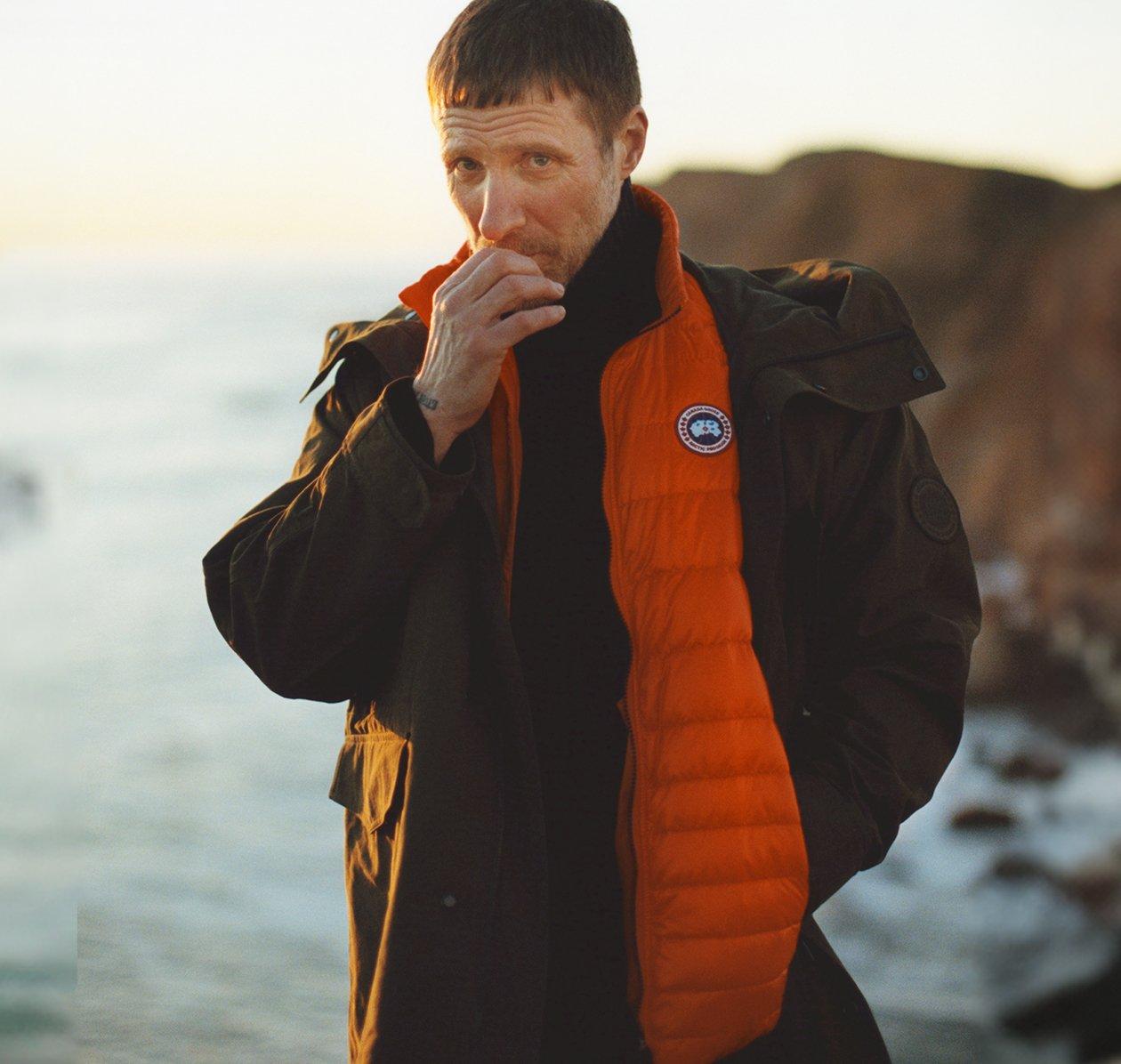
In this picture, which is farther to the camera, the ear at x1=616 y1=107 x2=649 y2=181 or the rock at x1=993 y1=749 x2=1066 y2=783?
the rock at x1=993 y1=749 x2=1066 y2=783

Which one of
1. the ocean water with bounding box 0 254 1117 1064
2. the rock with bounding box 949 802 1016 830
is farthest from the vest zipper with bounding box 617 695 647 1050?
the rock with bounding box 949 802 1016 830

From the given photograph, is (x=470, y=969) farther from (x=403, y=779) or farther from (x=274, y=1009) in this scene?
(x=274, y=1009)

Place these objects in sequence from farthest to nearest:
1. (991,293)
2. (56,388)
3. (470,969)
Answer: (56,388) < (991,293) < (470,969)

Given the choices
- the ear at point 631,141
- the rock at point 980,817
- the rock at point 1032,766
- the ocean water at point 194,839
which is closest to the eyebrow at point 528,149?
the ear at point 631,141

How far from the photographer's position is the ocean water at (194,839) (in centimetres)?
445

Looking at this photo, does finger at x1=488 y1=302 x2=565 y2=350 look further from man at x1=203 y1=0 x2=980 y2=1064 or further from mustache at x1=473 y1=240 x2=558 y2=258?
mustache at x1=473 y1=240 x2=558 y2=258

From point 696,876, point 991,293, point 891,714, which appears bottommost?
point 696,876

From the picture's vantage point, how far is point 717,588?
1535 mm

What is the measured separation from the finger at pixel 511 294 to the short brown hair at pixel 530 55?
21 centimetres

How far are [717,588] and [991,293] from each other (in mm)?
5844

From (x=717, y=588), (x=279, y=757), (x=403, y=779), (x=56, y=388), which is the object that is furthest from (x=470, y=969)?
(x=56, y=388)

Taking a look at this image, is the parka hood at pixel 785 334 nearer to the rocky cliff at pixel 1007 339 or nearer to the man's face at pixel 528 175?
the man's face at pixel 528 175

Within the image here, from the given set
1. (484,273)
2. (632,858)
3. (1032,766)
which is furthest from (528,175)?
(1032,766)

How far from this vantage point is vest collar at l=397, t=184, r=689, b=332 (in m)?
1.61
